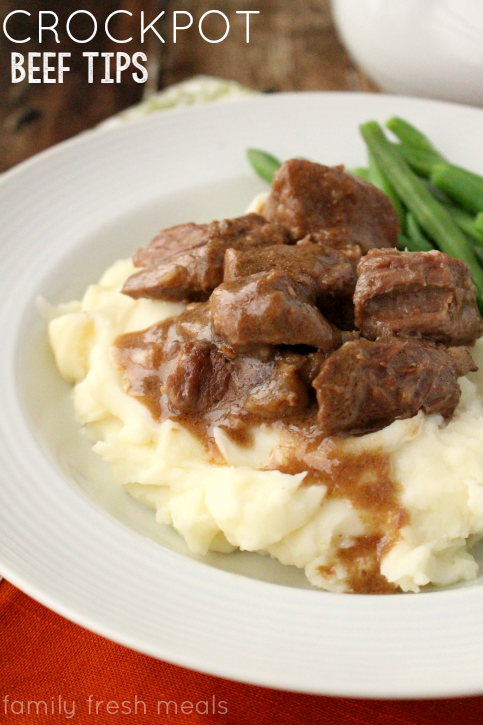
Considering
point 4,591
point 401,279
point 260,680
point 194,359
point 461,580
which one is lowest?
point 4,591

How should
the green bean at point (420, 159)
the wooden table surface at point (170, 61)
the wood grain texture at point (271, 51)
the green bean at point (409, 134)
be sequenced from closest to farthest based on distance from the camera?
the green bean at point (420, 159) → the green bean at point (409, 134) → the wooden table surface at point (170, 61) → the wood grain texture at point (271, 51)

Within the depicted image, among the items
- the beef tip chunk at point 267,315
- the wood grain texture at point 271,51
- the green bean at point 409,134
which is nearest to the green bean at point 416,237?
the green bean at point 409,134

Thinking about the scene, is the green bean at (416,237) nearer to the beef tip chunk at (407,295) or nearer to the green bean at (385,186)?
the green bean at (385,186)

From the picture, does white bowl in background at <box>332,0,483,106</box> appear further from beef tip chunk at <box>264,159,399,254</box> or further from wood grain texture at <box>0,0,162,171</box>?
wood grain texture at <box>0,0,162,171</box>

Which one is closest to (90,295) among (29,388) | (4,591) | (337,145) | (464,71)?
(29,388)

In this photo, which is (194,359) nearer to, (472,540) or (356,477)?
(356,477)

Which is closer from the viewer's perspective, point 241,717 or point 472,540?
point 241,717
